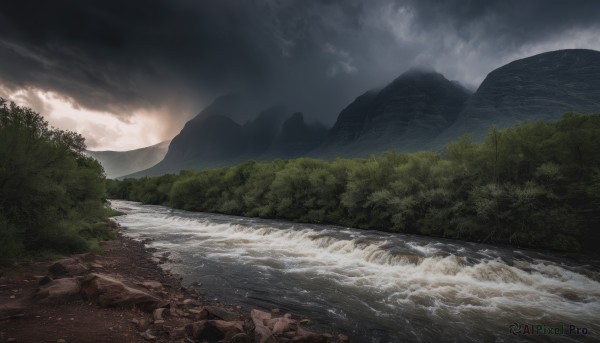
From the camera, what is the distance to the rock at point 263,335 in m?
8.54

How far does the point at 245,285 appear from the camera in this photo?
52.4 ft

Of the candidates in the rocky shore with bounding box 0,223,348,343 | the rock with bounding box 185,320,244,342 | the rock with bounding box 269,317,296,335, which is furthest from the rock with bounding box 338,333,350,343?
the rock with bounding box 185,320,244,342

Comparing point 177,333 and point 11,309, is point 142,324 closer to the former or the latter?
point 177,333

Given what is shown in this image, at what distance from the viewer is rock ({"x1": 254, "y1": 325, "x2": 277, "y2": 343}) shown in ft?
28.0

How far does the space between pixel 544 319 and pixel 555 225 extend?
1792 centimetres

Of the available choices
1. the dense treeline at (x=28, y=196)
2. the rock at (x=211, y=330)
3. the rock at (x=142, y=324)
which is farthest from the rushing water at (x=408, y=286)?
the dense treeline at (x=28, y=196)

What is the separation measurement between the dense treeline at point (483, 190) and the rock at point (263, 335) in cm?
2682

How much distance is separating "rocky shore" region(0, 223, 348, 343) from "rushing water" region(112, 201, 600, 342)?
2.38m

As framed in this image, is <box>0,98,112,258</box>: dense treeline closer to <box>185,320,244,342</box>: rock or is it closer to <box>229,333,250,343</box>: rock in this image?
<box>185,320,244,342</box>: rock

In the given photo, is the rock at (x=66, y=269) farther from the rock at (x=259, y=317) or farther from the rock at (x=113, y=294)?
the rock at (x=259, y=317)

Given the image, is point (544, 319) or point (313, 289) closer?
point (544, 319)

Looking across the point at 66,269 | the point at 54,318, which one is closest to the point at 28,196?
the point at 66,269

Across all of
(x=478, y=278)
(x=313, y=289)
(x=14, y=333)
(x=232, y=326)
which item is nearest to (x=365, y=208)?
(x=478, y=278)

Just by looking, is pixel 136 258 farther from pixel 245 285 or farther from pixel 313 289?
pixel 313 289
